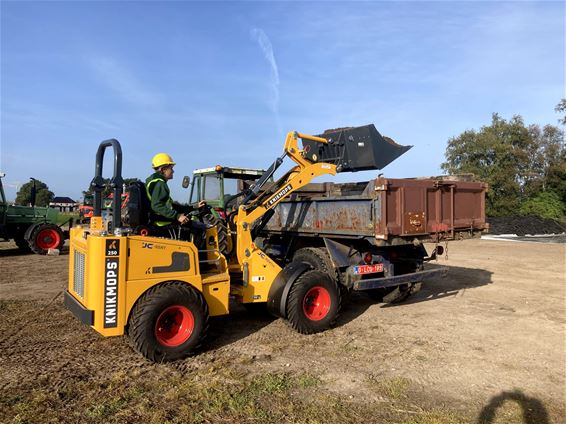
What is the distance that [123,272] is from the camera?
425 centimetres

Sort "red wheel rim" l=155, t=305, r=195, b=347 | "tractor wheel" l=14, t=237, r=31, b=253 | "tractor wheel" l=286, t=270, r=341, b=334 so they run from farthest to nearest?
"tractor wheel" l=14, t=237, r=31, b=253 → "tractor wheel" l=286, t=270, r=341, b=334 → "red wheel rim" l=155, t=305, r=195, b=347

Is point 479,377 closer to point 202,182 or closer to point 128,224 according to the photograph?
point 128,224

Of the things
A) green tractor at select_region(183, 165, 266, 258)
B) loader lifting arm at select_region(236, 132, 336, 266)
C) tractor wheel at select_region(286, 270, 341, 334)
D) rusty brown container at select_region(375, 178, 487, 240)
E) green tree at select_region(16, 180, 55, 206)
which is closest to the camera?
tractor wheel at select_region(286, 270, 341, 334)

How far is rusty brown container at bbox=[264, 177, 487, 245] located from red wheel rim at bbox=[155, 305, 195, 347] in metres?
2.56

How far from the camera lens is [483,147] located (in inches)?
1475

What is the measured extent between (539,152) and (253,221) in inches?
1550

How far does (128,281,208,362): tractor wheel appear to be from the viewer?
429cm

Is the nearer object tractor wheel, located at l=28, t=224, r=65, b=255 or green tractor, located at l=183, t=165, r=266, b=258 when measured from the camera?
green tractor, located at l=183, t=165, r=266, b=258

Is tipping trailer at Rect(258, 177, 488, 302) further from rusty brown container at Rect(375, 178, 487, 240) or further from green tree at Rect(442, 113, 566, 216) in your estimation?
green tree at Rect(442, 113, 566, 216)

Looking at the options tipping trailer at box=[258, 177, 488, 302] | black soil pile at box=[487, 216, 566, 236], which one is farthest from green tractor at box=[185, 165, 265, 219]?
black soil pile at box=[487, 216, 566, 236]

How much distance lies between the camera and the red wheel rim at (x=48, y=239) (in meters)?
13.5

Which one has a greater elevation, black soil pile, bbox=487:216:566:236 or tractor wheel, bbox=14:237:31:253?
black soil pile, bbox=487:216:566:236

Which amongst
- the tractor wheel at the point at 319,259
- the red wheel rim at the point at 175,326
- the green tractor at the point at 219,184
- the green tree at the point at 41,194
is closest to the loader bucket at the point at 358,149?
the tractor wheel at the point at 319,259

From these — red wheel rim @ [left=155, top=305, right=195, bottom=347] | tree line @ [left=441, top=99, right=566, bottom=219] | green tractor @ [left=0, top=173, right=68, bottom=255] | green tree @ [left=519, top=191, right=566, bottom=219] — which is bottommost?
red wheel rim @ [left=155, top=305, right=195, bottom=347]
